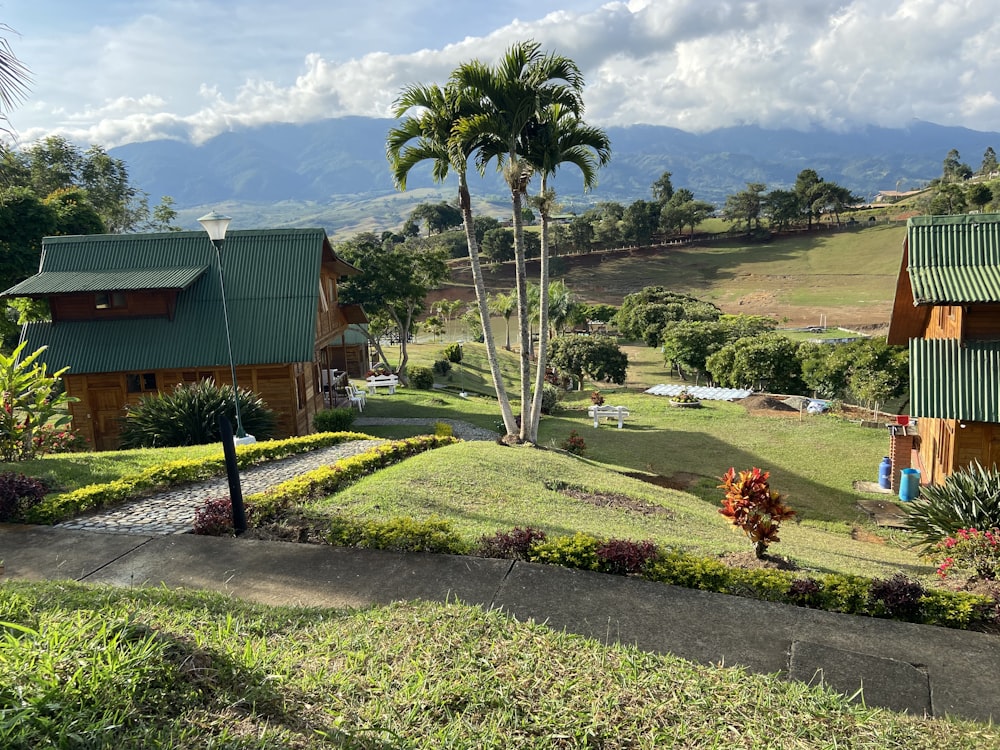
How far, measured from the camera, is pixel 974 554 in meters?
7.21

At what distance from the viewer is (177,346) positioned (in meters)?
18.6

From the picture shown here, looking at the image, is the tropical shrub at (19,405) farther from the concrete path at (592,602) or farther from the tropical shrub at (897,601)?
the tropical shrub at (897,601)

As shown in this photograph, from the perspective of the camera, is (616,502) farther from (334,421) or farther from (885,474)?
(334,421)

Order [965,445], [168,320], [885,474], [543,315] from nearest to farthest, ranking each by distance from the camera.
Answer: [965,445] < [885,474] < [543,315] < [168,320]

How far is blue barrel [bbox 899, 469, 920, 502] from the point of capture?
46.5ft

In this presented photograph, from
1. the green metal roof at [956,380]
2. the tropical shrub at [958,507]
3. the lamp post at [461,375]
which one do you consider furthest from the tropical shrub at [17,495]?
Result: the lamp post at [461,375]

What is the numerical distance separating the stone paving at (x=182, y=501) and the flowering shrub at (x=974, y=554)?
9.10 m

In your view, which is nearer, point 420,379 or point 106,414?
point 106,414

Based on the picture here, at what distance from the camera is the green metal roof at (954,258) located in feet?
39.7

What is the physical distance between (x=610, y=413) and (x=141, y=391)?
52.3 feet

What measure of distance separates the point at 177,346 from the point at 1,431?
6.58 m

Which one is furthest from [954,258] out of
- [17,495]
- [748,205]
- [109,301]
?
[748,205]

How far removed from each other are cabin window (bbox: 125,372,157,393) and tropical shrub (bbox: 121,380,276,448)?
3.52 m

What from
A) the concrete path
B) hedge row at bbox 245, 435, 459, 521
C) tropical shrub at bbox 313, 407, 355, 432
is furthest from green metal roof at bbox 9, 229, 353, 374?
the concrete path
